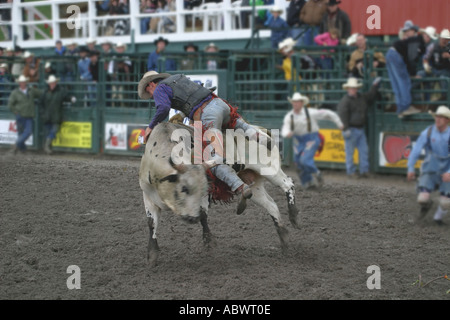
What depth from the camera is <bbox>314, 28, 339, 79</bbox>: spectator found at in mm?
11352

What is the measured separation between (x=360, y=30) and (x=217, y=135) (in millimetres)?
7451

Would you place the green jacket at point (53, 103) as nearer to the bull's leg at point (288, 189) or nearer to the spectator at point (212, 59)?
the spectator at point (212, 59)

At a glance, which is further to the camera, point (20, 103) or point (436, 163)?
point (20, 103)

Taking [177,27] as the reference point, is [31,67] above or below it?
below

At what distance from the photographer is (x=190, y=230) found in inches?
288

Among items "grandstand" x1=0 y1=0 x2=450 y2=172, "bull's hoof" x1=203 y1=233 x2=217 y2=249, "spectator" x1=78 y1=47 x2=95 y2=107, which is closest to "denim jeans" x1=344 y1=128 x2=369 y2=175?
"grandstand" x1=0 y1=0 x2=450 y2=172

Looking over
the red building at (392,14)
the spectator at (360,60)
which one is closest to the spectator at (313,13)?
the red building at (392,14)

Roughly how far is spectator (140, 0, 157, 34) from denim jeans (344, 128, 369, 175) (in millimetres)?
5173

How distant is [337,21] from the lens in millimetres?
11734

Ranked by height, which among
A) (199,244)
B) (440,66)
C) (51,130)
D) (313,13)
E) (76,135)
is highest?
(313,13)

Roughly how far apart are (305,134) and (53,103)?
5369 millimetres

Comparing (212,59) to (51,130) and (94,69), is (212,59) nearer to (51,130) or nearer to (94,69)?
(94,69)

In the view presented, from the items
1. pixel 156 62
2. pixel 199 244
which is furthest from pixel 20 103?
pixel 199 244

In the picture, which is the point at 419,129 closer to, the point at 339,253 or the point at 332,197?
the point at 332,197
